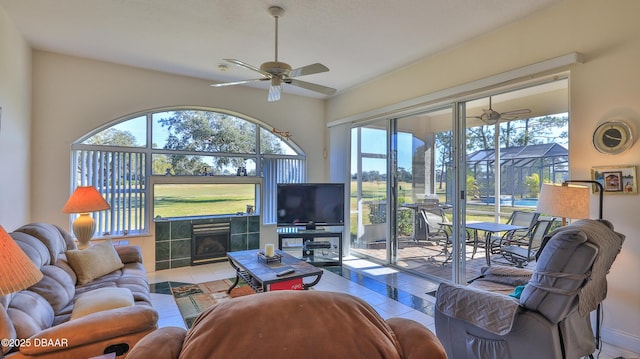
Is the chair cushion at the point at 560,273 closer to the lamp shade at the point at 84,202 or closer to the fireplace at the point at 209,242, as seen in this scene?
the lamp shade at the point at 84,202

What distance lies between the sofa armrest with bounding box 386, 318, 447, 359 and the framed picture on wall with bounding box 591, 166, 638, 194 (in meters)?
2.43

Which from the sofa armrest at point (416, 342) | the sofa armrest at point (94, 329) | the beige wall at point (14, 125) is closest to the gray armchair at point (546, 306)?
the sofa armrest at point (416, 342)

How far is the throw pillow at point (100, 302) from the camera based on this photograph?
2.02 m

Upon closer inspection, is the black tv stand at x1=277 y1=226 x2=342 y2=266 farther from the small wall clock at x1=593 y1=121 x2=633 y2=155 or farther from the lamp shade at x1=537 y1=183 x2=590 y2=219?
the small wall clock at x1=593 y1=121 x2=633 y2=155

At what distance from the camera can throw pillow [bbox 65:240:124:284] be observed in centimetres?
285

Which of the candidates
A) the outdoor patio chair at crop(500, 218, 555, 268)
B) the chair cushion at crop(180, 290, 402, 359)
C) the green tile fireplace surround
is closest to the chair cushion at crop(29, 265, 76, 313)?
the chair cushion at crop(180, 290, 402, 359)

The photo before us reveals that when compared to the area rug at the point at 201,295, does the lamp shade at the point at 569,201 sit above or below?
above

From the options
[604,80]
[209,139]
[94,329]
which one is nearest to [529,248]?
[604,80]

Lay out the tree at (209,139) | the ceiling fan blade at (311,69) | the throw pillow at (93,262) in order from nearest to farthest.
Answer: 1. the ceiling fan blade at (311,69)
2. the throw pillow at (93,262)
3. the tree at (209,139)

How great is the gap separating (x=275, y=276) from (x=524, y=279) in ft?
6.85

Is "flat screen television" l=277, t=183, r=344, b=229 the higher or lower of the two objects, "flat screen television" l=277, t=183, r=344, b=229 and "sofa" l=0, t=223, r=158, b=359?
the higher

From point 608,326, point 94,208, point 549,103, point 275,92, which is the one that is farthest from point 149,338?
point 549,103

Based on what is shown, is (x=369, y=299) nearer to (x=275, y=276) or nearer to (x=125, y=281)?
(x=275, y=276)

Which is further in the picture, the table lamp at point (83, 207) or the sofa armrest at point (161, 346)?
the table lamp at point (83, 207)
